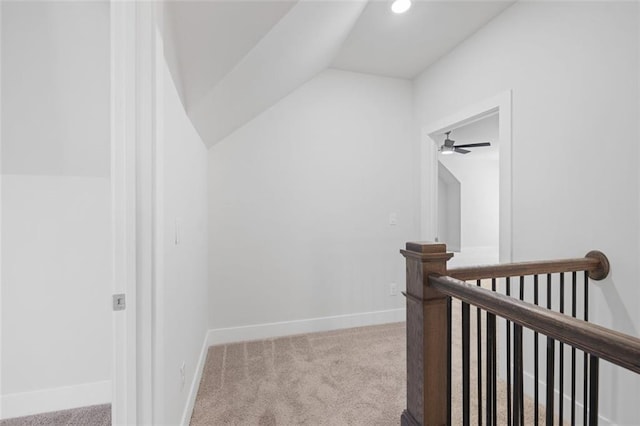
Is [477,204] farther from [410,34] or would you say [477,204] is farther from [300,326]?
[300,326]

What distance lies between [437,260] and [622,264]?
1149mm

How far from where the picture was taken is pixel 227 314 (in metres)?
2.51

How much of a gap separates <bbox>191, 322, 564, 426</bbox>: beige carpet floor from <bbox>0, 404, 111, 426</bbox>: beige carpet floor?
535 mm

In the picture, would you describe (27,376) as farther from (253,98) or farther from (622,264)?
(622,264)

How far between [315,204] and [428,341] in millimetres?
1878

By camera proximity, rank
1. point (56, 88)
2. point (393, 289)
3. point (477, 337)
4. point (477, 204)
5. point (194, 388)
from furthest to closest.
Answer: point (477, 204), point (393, 289), point (194, 388), point (56, 88), point (477, 337)

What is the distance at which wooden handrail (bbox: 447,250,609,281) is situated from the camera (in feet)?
3.84

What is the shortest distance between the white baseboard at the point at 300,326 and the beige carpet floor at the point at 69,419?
0.84 m

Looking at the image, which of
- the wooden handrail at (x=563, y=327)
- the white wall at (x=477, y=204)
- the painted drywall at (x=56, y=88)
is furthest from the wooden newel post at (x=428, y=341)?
the white wall at (x=477, y=204)

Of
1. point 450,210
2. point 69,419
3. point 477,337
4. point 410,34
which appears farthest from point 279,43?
point 450,210

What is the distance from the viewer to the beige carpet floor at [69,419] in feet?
5.22

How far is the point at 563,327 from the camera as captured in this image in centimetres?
65

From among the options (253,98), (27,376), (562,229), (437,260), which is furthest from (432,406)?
(27,376)

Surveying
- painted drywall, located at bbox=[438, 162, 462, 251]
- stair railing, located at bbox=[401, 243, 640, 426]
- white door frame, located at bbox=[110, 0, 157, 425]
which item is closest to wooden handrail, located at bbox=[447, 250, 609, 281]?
stair railing, located at bbox=[401, 243, 640, 426]
